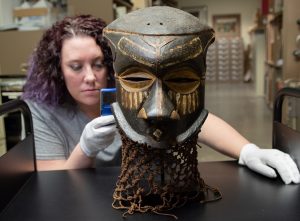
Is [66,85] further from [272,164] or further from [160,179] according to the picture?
[272,164]

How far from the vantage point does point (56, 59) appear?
1.24m

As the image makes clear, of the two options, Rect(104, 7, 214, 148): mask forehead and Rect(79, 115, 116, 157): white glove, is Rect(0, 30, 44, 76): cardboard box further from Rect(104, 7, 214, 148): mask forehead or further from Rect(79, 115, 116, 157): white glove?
Rect(104, 7, 214, 148): mask forehead

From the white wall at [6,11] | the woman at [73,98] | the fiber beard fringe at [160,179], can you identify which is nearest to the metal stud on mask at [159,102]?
the fiber beard fringe at [160,179]

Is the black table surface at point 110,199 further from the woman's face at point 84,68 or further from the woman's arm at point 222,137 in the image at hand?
the woman's face at point 84,68

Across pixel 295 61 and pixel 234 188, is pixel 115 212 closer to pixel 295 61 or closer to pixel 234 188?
pixel 234 188

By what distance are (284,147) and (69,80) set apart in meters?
0.68

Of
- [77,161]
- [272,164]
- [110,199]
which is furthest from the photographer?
[77,161]

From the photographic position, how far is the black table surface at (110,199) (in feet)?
2.29

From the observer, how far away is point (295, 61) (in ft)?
8.36

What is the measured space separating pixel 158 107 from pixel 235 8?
8.92 meters

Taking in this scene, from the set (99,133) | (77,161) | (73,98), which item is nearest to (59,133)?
(73,98)

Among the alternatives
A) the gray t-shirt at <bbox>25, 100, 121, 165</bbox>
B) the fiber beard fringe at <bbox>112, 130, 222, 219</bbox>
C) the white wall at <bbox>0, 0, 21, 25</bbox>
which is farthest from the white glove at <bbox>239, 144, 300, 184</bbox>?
the white wall at <bbox>0, 0, 21, 25</bbox>

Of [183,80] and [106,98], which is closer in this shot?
[183,80]

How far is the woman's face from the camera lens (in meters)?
1.15
